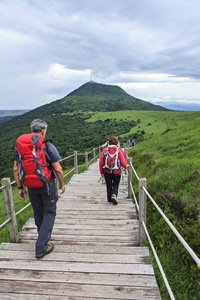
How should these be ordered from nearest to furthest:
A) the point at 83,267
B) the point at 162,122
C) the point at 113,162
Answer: the point at 83,267 → the point at 113,162 → the point at 162,122

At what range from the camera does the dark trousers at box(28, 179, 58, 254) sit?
2723 millimetres

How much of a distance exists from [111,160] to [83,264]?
8.14ft

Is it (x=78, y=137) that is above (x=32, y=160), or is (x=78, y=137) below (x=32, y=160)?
below

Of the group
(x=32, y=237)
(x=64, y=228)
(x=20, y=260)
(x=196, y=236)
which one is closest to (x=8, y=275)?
(x=20, y=260)

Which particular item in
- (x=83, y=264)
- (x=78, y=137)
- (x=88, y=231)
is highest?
(x=83, y=264)

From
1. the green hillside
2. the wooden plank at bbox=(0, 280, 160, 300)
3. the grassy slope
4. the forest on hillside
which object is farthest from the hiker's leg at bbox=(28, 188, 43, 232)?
the green hillside

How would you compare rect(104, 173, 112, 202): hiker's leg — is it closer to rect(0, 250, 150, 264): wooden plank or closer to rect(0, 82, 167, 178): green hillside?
rect(0, 250, 150, 264): wooden plank

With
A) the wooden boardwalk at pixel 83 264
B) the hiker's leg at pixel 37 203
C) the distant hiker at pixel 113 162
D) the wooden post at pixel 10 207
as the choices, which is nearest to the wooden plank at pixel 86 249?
the wooden boardwalk at pixel 83 264

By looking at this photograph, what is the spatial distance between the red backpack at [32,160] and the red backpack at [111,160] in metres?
2.23

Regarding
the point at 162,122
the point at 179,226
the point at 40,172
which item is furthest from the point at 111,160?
the point at 162,122

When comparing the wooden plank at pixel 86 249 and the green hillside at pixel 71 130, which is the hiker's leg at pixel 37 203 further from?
the green hillside at pixel 71 130

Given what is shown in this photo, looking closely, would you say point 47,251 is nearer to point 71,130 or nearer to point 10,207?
point 10,207

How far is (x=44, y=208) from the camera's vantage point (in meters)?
2.83

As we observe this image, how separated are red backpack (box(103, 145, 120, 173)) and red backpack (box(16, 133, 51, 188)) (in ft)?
7.33
